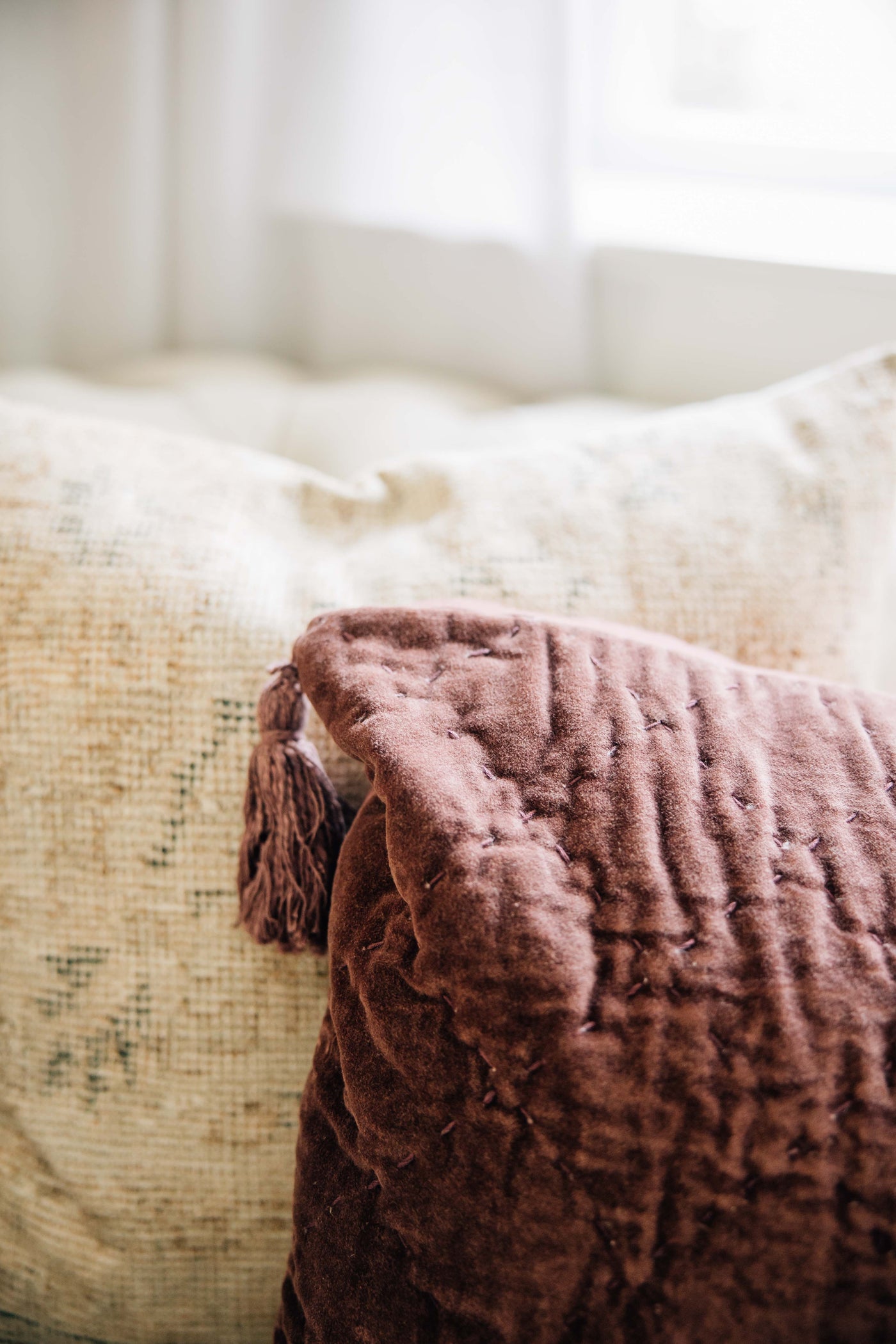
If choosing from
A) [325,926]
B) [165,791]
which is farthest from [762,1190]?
[165,791]

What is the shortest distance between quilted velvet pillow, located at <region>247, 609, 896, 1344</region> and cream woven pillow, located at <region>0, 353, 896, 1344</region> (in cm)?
9

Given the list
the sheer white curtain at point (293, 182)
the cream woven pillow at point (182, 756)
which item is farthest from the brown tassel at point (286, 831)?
the sheer white curtain at point (293, 182)

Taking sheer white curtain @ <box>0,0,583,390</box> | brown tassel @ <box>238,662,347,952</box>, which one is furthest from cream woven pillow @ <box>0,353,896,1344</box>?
sheer white curtain @ <box>0,0,583,390</box>

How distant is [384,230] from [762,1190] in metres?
0.76

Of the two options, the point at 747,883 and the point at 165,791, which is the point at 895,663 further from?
the point at 165,791

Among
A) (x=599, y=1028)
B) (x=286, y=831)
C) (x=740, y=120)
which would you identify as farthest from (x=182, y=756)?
(x=740, y=120)

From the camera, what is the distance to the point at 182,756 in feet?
1.63

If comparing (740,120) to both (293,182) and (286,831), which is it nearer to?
(293,182)

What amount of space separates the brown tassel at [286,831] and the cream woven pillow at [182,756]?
3cm

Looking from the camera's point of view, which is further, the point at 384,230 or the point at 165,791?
the point at 384,230

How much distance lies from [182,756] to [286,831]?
79 mm

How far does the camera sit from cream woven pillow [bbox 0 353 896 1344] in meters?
0.50

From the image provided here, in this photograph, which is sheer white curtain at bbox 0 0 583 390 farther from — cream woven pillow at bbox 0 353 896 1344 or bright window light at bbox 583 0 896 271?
cream woven pillow at bbox 0 353 896 1344

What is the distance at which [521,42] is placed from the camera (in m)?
0.74
